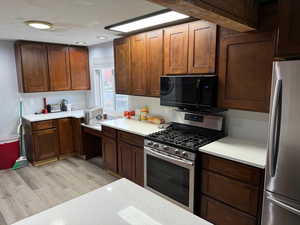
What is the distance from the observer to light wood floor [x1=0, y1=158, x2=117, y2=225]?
2.71 m

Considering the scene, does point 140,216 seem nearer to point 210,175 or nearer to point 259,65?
point 210,175

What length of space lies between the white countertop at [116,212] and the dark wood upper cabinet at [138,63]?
2079 mm

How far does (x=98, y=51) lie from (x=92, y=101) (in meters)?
1.18

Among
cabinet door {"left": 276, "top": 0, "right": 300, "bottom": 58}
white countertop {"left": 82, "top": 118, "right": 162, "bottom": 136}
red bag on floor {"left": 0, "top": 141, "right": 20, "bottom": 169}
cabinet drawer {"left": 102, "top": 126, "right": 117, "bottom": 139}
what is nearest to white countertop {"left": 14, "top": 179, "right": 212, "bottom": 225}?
cabinet door {"left": 276, "top": 0, "right": 300, "bottom": 58}

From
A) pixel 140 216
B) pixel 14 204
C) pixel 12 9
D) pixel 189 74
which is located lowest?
pixel 14 204

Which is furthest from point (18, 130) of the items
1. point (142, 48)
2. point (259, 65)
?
point (259, 65)

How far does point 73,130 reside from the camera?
4266mm

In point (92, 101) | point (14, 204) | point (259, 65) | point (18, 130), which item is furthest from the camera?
point (92, 101)

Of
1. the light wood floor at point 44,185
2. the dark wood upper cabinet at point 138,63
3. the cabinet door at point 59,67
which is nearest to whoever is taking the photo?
the light wood floor at point 44,185

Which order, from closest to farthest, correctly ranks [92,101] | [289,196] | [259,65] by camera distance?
[289,196], [259,65], [92,101]

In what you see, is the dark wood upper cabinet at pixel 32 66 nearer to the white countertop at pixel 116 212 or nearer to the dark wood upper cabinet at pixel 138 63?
the dark wood upper cabinet at pixel 138 63

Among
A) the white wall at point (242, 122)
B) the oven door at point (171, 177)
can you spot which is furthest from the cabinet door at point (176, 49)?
the oven door at point (171, 177)

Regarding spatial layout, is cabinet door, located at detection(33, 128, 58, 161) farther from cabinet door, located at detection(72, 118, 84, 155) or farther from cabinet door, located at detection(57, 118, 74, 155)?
cabinet door, located at detection(72, 118, 84, 155)

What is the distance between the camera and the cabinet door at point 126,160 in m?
3.02
